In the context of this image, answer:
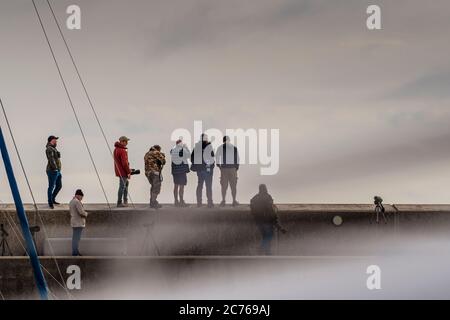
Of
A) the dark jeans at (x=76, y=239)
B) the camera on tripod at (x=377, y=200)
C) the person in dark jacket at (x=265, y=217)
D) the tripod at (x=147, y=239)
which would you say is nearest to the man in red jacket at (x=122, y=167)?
the tripod at (x=147, y=239)

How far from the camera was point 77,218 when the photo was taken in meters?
22.1

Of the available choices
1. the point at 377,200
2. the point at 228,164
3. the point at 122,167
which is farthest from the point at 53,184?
the point at 377,200

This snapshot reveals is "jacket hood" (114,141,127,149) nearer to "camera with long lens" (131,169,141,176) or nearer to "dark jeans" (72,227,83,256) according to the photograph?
"camera with long lens" (131,169,141,176)

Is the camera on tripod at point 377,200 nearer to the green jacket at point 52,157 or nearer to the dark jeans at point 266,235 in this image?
the dark jeans at point 266,235

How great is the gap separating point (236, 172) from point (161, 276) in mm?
5247

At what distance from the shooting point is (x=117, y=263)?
20.0 metres

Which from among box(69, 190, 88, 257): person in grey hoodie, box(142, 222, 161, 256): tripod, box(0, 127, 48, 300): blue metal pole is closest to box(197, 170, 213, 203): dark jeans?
box(142, 222, 161, 256): tripod

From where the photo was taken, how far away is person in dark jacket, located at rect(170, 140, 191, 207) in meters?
24.5

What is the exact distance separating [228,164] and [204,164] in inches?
23.3

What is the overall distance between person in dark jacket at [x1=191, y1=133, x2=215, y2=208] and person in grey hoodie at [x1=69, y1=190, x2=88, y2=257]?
3095 millimetres

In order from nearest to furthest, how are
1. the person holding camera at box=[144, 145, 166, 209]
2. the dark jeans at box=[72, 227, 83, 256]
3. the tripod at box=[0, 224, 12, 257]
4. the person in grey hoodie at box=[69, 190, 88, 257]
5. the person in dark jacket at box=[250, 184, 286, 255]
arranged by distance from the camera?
the person in grey hoodie at box=[69, 190, 88, 257], the dark jeans at box=[72, 227, 83, 256], the person in dark jacket at box=[250, 184, 286, 255], the tripod at box=[0, 224, 12, 257], the person holding camera at box=[144, 145, 166, 209]
